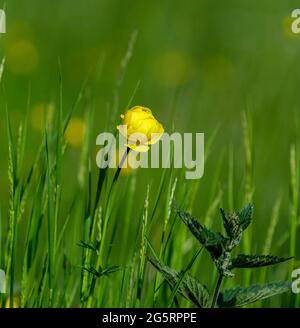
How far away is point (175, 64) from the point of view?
12.5ft

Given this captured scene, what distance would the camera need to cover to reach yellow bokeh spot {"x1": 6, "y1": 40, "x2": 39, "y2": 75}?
11.7 ft

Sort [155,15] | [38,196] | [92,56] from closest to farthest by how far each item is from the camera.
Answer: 1. [38,196]
2. [92,56]
3. [155,15]

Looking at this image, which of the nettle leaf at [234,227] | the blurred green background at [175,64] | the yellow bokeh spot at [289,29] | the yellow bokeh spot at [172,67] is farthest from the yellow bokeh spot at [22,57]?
the nettle leaf at [234,227]

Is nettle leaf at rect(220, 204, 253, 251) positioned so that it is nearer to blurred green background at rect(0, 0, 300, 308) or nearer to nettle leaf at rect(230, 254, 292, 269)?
nettle leaf at rect(230, 254, 292, 269)

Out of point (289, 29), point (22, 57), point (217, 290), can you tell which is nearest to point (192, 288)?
point (217, 290)

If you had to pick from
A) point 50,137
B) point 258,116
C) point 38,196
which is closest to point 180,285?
point 38,196

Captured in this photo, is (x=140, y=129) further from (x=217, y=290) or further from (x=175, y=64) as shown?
(x=175, y=64)

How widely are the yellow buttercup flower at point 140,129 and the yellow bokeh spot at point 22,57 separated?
2222 millimetres

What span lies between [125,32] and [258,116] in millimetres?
998

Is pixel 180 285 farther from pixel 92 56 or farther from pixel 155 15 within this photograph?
pixel 155 15

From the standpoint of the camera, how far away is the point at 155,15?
4.02 meters

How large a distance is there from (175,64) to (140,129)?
2486mm

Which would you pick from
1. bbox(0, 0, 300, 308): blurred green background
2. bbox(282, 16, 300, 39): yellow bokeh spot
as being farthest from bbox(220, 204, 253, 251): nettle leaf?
bbox(282, 16, 300, 39): yellow bokeh spot
